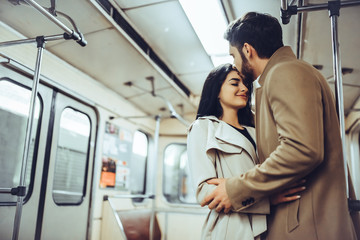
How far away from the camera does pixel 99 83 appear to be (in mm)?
4113

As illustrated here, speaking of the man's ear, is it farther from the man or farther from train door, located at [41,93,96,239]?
train door, located at [41,93,96,239]

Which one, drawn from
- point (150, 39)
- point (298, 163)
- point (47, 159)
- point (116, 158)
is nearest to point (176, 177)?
point (116, 158)

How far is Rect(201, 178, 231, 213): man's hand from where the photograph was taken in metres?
1.16

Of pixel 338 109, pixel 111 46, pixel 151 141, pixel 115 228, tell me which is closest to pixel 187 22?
pixel 111 46

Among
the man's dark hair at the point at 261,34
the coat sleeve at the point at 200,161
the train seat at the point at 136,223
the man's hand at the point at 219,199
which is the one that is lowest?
the train seat at the point at 136,223

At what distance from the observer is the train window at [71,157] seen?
11.2 feet

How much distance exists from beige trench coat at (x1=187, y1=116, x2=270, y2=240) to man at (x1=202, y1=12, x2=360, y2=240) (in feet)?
0.20

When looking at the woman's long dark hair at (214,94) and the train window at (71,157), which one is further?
the train window at (71,157)

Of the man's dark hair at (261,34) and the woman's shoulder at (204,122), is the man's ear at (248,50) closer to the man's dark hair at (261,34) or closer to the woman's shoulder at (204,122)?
the man's dark hair at (261,34)

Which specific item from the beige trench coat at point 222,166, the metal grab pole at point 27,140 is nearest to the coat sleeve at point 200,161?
the beige trench coat at point 222,166

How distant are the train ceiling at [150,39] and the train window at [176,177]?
2035 mm

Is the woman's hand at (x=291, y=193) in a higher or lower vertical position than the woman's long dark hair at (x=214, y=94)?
lower

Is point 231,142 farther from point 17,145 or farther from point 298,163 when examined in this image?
point 17,145

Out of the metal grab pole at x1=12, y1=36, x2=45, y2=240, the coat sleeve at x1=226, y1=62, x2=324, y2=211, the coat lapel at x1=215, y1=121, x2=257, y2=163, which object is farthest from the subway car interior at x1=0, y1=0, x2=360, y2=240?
the coat lapel at x1=215, y1=121, x2=257, y2=163
